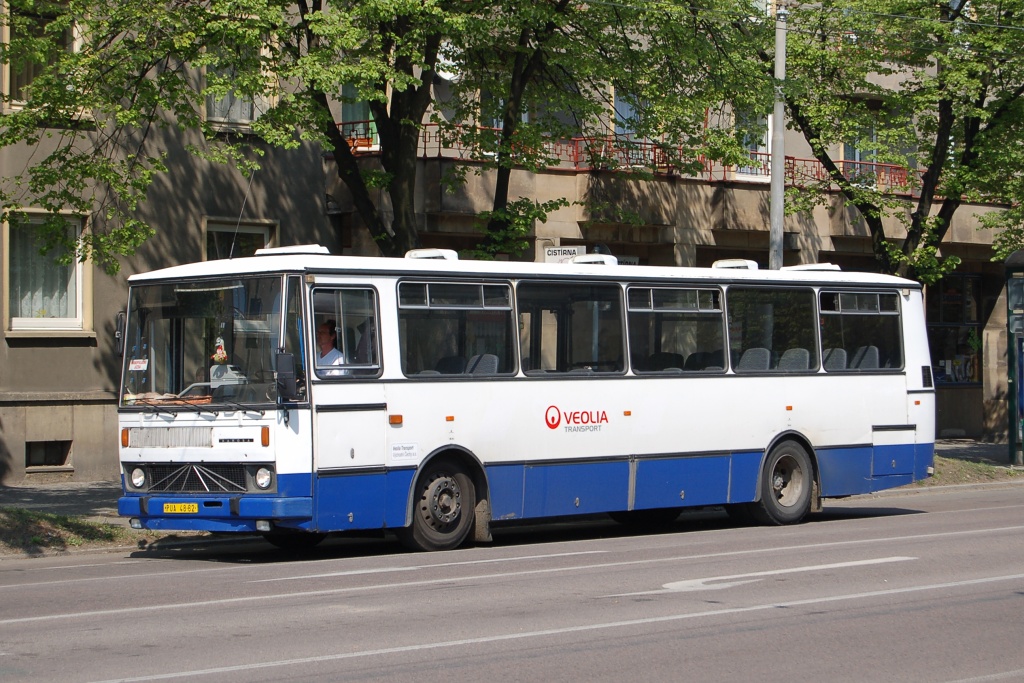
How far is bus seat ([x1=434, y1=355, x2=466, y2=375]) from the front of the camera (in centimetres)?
1454

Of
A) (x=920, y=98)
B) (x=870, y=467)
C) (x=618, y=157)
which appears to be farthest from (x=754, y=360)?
(x=618, y=157)

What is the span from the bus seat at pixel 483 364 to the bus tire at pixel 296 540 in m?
2.36

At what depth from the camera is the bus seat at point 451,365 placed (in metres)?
14.5

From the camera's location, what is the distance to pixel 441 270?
14.6 metres

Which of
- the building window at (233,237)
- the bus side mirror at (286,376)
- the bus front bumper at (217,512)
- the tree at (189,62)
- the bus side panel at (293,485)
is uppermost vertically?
the tree at (189,62)

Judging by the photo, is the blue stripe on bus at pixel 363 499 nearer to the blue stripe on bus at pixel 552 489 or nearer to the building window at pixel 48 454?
the blue stripe on bus at pixel 552 489

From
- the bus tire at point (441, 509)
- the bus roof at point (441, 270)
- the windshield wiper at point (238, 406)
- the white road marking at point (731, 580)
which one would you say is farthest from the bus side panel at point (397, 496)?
the white road marking at point (731, 580)

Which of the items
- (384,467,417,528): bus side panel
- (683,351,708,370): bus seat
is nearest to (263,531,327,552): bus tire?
→ (384,467,417,528): bus side panel

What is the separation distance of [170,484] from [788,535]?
266 inches

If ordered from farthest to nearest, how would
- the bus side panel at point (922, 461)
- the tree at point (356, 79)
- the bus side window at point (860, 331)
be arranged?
the bus side panel at point (922, 461)
the bus side window at point (860, 331)
the tree at point (356, 79)

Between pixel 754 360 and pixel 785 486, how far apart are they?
1.70 metres

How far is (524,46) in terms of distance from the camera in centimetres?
2038

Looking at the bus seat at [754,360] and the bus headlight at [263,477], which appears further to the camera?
the bus seat at [754,360]

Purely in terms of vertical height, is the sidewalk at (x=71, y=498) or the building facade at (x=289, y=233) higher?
the building facade at (x=289, y=233)
